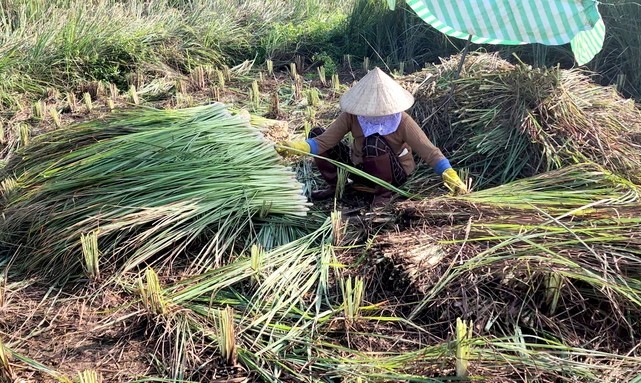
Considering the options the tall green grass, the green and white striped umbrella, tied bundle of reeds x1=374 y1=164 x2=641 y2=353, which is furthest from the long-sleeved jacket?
the tall green grass

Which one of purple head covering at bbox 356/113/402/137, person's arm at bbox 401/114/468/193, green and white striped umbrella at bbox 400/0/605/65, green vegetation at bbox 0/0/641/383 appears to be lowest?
green vegetation at bbox 0/0/641/383

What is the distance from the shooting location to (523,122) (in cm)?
342

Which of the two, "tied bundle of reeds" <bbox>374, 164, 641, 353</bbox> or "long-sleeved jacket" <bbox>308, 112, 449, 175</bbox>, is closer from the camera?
"tied bundle of reeds" <bbox>374, 164, 641, 353</bbox>

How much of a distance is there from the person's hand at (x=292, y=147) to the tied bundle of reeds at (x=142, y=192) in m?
0.06

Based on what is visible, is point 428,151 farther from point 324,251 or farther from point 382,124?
point 324,251

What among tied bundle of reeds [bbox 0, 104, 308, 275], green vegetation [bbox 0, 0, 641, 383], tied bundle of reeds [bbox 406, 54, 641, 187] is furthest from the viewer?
tied bundle of reeds [bbox 406, 54, 641, 187]

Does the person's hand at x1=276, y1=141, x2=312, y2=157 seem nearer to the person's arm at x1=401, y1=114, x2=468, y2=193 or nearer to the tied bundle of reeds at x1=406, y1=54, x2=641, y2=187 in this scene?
the person's arm at x1=401, y1=114, x2=468, y2=193

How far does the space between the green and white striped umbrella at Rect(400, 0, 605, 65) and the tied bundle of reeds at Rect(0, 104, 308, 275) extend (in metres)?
1.27

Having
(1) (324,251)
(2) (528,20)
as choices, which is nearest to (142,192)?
(1) (324,251)

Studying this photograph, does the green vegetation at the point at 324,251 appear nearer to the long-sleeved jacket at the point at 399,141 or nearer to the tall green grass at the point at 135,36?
the long-sleeved jacket at the point at 399,141

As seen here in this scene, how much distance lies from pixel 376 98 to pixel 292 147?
498 mm

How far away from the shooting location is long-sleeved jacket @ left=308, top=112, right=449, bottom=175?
321 cm

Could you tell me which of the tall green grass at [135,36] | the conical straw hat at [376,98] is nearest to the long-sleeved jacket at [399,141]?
the conical straw hat at [376,98]

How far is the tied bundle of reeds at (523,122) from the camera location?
336 cm
